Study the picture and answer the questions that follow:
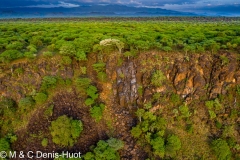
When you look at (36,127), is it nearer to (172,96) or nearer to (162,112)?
(162,112)

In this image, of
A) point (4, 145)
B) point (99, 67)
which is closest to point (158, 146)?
point (99, 67)

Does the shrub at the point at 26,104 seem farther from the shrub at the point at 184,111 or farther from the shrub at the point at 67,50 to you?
the shrub at the point at 184,111

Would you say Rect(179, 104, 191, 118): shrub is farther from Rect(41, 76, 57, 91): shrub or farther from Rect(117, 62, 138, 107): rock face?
Rect(41, 76, 57, 91): shrub

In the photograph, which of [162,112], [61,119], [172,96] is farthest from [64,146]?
[172,96]

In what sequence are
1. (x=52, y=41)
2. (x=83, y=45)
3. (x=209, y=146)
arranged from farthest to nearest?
(x=52, y=41) < (x=83, y=45) < (x=209, y=146)

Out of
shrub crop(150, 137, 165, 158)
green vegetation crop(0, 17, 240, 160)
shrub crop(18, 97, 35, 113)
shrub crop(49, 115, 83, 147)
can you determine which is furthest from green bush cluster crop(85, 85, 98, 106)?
shrub crop(150, 137, 165, 158)

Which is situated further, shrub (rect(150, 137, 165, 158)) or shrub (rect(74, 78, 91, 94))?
shrub (rect(74, 78, 91, 94))
